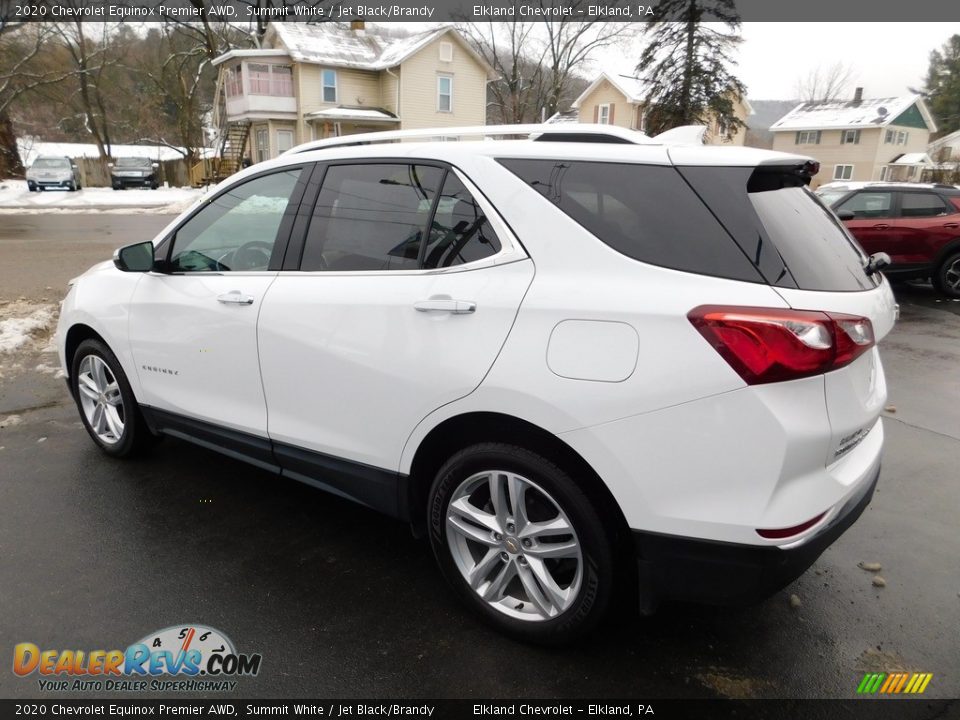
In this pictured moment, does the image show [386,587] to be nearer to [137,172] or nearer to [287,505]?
[287,505]

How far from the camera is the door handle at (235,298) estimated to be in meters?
2.98

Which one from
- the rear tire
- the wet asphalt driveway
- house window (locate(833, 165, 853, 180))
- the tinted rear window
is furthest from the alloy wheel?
house window (locate(833, 165, 853, 180))

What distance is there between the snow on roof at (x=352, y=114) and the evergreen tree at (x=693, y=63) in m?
14.6

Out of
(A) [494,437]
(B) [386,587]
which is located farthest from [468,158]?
(B) [386,587]

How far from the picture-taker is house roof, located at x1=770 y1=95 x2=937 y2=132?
149ft

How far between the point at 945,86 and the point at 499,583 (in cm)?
7986

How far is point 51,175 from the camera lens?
30531mm

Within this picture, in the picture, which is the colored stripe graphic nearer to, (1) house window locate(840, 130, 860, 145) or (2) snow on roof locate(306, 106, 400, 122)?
(2) snow on roof locate(306, 106, 400, 122)

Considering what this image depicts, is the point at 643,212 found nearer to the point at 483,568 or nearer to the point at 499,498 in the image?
the point at 499,498

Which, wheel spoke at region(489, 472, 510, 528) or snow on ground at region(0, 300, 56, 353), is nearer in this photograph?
wheel spoke at region(489, 472, 510, 528)

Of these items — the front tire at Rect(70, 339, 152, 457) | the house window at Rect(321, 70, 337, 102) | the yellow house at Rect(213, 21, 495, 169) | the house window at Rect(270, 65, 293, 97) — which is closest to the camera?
the front tire at Rect(70, 339, 152, 457)

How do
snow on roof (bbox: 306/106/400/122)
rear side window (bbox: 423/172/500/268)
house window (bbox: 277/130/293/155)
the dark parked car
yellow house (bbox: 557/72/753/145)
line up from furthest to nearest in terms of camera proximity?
1. yellow house (bbox: 557/72/753/145)
2. house window (bbox: 277/130/293/155)
3. the dark parked car
4. snow on roof (bbox: 306/106/400/122)
5. rear side window (bbox: 423/172/500/268)

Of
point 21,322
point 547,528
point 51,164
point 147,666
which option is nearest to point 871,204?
point 547,528

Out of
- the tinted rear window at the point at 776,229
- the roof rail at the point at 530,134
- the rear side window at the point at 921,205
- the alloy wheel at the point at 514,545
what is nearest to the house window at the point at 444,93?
the rear side window at the point at 921,205
